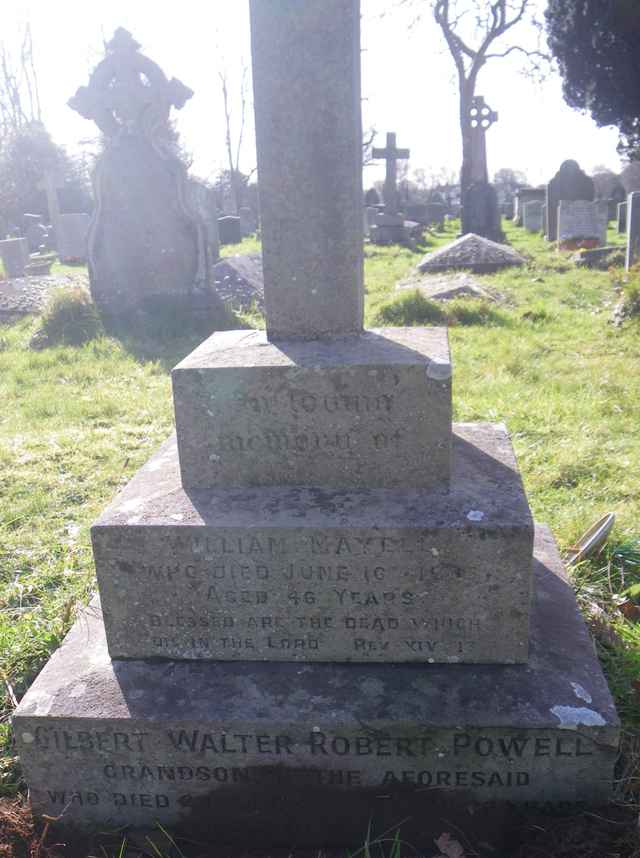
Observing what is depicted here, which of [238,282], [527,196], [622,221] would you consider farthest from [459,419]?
[527,196]

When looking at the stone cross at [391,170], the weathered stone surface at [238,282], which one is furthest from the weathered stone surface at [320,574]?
the stone cross at [391,170]

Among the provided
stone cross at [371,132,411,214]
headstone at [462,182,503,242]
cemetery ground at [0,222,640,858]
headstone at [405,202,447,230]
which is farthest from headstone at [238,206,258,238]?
cemetery ground at [0,222,640,858]

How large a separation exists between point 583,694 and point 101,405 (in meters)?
4.52

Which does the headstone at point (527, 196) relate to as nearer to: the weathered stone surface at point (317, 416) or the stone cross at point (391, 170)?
the stone cross at point (391, 170)

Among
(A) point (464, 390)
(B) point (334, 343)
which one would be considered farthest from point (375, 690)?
(A) point (464, 390)

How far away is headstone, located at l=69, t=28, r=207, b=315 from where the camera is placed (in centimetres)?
876

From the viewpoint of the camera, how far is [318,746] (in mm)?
1979

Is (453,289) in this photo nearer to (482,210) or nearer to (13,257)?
(13,257)

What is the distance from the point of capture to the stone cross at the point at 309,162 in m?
2.12

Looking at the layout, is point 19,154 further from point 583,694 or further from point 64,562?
point 583,694

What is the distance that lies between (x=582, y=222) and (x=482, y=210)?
10.0 feet

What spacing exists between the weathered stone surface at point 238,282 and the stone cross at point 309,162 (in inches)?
286

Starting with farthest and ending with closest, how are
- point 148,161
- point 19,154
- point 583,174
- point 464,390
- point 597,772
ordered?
1. point 19,154
2. point 583,174
3. point 148,161
4. point 464,390
5. point 597,772

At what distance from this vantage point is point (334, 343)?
231 cm
